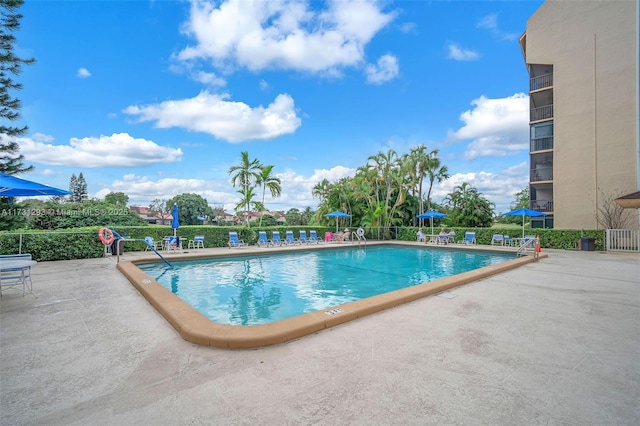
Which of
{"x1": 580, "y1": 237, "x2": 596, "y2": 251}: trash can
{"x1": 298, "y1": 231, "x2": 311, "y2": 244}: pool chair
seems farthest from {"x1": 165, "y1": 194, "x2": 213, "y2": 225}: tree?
{"x1": 580, "y1": 237, "x2": 596, "y2": 251}: trash can

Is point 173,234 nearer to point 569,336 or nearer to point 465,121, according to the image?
point 569,336

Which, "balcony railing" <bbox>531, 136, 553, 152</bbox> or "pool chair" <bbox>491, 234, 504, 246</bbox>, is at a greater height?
"balcony railing" <bbox>531, 136, 553, 152</bbox>

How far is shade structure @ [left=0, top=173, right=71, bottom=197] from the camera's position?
5.77 m

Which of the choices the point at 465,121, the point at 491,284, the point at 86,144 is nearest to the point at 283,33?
the point at 491,284

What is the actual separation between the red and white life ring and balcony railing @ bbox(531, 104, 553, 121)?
86.5 ft

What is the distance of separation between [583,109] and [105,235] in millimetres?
26356

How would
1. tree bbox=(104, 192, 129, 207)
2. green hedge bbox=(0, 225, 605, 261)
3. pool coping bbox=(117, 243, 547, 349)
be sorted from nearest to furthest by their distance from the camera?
pool coping bbox=(117, 243, 547, 349) < green hedge bbox=(0, 225, 605, 261) < tree bbox=(104, 192, 129, 207)

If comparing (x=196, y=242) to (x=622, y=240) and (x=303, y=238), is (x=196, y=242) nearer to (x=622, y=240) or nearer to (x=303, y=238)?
(x=303, y=238)

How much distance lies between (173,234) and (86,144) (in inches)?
777

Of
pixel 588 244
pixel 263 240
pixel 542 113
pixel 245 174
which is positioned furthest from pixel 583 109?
pixel 245 174

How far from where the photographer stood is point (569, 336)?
12.4 ft

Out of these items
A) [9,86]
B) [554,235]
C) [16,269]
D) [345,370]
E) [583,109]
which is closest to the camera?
[345,370]

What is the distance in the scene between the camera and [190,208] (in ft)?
190

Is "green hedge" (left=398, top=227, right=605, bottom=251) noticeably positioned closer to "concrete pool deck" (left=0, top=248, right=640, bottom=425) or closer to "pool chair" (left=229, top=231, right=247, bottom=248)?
"concrete pool deck" (left=0, top=248, right=640, bottom=425)
